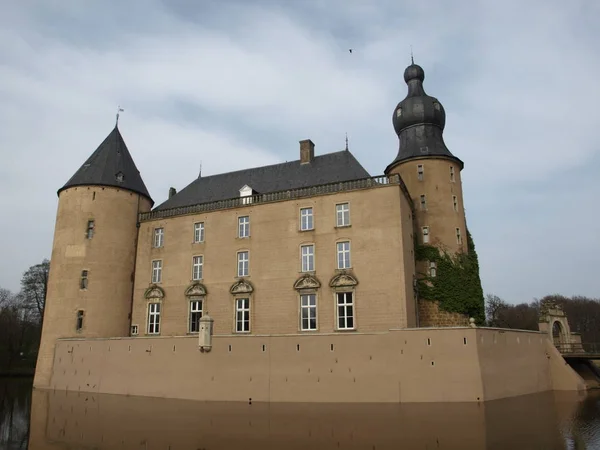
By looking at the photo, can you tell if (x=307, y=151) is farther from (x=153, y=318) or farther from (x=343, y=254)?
(x=153, y=318)

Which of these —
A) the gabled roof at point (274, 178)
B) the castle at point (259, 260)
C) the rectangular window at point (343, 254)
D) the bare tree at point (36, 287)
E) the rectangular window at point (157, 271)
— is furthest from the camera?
the bare tree at point (36, 287)

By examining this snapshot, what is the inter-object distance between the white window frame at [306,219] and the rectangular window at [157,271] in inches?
358

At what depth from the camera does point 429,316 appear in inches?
994

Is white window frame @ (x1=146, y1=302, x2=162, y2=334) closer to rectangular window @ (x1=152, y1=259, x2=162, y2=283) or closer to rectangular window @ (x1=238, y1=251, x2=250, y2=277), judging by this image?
rectangular window @ (x1=152, y1=259, x2=162, y2=283)

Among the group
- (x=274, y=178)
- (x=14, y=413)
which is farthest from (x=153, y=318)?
(x=274, y=178)

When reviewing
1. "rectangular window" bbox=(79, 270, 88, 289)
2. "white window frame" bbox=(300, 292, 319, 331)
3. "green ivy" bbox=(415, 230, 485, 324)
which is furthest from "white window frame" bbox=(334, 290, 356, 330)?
"rectangular window" bbox=(79, 270, 88, 289)

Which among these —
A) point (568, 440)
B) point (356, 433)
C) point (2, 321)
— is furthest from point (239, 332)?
point (2, 321)

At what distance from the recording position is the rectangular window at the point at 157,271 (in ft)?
92.7

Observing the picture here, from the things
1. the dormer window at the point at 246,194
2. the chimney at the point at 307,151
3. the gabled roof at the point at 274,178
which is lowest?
the dormer window at the point at 246,194

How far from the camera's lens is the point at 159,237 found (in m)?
29.1

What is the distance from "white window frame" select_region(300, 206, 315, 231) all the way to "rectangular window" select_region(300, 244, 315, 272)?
98cm

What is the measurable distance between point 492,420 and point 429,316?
381 inches

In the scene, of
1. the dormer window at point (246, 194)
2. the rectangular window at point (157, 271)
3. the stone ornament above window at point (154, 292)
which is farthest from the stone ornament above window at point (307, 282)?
the rectangular window at point (157, 271)

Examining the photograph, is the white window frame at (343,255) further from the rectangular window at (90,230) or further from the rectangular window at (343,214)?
the rectangular window at (90,230)
